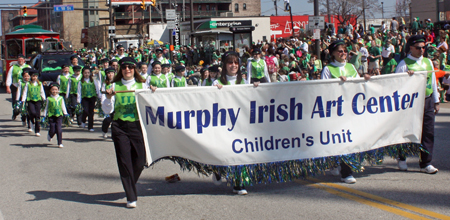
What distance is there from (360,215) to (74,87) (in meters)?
10.1

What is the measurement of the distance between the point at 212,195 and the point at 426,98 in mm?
3188

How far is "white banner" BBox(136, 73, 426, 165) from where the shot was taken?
18.9 feet

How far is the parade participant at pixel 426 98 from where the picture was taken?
6.50 m

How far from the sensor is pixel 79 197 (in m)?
6.30

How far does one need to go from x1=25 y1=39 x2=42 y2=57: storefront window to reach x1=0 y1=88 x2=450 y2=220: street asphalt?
20.5 m

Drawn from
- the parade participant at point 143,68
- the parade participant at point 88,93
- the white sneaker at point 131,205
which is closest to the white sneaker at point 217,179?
the white sneaker at point 131,205

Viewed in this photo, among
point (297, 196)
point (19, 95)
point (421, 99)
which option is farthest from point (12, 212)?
point (19, 95)

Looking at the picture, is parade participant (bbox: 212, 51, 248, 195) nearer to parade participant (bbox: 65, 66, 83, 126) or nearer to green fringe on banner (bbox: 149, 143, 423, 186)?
green fringe on banner (bbox: 149, 143, 423, 186)

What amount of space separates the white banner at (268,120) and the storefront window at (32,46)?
23774 mm

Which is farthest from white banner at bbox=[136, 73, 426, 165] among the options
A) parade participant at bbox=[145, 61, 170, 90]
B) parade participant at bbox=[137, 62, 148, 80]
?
parade participant at bbox=[137, 62, 148, 80]

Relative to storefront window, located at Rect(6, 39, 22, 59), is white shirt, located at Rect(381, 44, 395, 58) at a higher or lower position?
lower

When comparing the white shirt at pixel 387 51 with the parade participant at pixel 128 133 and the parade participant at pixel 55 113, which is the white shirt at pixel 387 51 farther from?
the parade participant at pixel 128 133

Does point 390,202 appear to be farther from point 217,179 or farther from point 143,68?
point 143,68

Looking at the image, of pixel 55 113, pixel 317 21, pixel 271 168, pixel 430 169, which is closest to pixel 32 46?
pixel 317 21
